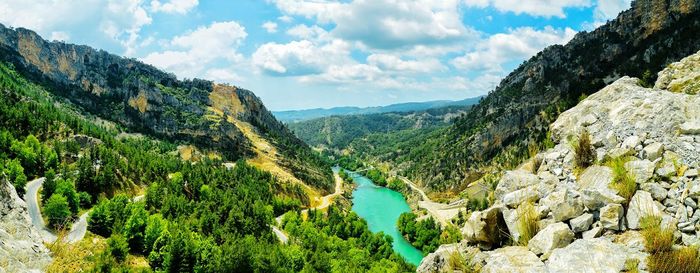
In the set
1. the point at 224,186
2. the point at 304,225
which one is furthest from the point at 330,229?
the point at 224,186

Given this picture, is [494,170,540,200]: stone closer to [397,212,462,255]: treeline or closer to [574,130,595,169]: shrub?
[574,130,595,169]: shrub

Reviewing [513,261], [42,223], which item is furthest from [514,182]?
[42,223]

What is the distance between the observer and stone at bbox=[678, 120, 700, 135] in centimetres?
1052

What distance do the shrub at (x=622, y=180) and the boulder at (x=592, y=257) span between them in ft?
4.31

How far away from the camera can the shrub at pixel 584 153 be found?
12211mm

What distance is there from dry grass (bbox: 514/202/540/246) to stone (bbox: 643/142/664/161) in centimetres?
287

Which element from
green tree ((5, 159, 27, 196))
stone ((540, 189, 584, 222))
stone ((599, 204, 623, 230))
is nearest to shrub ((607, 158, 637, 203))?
stone ((599, 204, 623, 230))

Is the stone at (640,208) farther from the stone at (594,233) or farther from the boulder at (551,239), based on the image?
the boulder at (551,239)

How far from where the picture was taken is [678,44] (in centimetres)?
15850

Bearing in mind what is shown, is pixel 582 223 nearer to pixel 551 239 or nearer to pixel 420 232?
pixel 551 239

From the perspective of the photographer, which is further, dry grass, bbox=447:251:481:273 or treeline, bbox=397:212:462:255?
treeline, bbox=397:212:462:255

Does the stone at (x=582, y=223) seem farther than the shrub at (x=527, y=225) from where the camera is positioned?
No

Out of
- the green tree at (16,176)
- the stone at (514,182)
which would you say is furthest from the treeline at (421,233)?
the stone at (514,182)

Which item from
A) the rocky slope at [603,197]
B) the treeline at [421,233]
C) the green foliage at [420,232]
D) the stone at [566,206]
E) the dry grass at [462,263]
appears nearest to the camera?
the rocky slope at [603,197]
